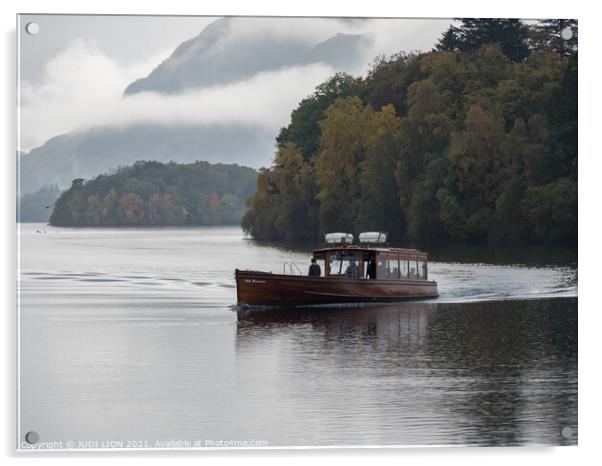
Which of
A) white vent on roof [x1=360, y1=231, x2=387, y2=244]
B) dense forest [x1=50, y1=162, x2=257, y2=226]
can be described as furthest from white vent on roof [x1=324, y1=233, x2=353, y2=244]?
dense forest [x1=50, y1=162, x2=257, y2=226]

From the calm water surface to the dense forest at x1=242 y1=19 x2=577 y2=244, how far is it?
5.64ft

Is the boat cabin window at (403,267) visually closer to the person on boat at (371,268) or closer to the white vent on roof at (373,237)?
the person on boat at (371,268)

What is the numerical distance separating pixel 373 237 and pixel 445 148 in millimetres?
11190

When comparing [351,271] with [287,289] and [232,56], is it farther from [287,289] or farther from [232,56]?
[232,56]

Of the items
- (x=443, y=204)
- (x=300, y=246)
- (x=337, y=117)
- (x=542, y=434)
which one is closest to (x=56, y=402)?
(x=542, y=434)

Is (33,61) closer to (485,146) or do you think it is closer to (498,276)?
(498,276)

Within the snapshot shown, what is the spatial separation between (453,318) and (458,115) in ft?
59.2

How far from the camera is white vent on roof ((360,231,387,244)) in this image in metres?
34.9

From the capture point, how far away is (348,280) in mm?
32875

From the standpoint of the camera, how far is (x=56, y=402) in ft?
58.1

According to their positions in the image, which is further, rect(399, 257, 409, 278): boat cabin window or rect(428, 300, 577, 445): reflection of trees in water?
rect(399, 257, 409, 278): boat cabin window

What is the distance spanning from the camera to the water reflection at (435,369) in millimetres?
16969

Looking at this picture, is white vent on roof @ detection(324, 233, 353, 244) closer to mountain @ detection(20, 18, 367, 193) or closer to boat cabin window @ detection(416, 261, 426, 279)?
boat cabin window @ detection(416, 261, 426, 279)
